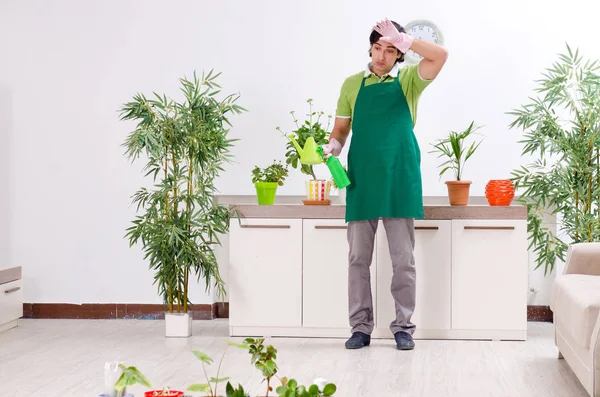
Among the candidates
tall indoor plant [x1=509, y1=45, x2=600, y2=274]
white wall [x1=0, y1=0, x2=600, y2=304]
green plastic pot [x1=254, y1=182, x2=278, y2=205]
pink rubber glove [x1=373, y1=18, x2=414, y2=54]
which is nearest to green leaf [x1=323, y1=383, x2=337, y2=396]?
pink rubber glove [x1=373, y1=18, x2=414, y2=54]

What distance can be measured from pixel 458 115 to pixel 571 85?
66 cm

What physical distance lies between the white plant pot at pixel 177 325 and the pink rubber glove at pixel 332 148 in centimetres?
119

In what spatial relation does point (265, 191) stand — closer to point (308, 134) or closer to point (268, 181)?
point (268, 181)

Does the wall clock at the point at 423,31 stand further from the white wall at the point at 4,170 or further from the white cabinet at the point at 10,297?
the white cabinet at the point at 10,297

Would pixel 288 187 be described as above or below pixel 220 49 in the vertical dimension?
below

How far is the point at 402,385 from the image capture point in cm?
311

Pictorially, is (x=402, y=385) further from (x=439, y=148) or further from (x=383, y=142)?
(x=439, y=148)

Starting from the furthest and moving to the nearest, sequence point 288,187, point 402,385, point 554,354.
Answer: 1. point 288,187
2. point 554,354
3. point 402,385

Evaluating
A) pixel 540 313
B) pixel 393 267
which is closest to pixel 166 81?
pixel 393 267

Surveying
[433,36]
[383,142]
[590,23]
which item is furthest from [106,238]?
[590,23]

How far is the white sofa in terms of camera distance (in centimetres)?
258

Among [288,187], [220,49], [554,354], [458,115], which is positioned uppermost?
[220,49]

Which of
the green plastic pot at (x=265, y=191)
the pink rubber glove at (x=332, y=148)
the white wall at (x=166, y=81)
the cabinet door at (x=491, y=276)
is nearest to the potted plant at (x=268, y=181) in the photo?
the green plastic pot at (x=265, y=191)

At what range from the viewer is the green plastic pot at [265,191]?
4.42 m
